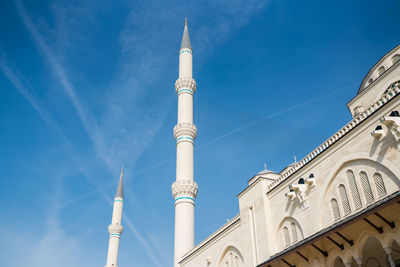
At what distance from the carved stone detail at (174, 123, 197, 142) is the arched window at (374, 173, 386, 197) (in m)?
22.8

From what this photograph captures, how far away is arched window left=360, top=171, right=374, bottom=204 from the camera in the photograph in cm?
1523

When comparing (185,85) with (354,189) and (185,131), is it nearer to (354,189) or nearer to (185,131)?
(185,131)

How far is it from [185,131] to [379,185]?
75.8 ft

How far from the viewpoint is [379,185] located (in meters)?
15.0

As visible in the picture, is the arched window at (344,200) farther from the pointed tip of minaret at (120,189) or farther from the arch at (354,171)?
the pointed tip of minaret at (120,189)

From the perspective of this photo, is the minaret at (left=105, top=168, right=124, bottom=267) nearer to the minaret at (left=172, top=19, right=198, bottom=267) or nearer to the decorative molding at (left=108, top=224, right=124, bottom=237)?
the decorative molding at (left=108, top=224, right=124, bottom=237)

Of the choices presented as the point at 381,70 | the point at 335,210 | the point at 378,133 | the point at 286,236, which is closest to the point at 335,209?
the point at 335,210

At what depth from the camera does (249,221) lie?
21.7 meters

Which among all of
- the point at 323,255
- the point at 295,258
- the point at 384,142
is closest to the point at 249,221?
the point at 295,258

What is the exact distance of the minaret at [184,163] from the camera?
3161 cm

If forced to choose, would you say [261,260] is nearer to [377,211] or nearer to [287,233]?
[287,233]

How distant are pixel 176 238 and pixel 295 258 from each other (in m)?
15.3

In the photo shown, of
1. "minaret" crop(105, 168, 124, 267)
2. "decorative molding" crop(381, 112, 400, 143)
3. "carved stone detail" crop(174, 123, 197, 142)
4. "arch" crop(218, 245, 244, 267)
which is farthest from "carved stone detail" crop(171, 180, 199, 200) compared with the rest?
"decorative molding" crop(381, 112, 400, 143)

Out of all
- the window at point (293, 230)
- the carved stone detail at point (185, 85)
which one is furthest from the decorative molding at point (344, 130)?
the carved stone detail at point (185, 85)
